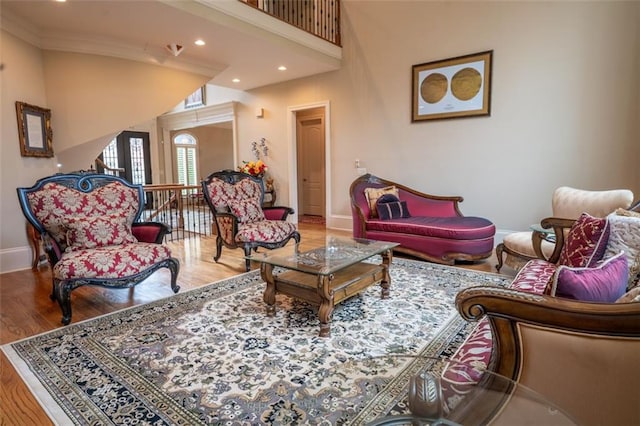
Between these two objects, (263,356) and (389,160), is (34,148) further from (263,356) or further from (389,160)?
(389,160)

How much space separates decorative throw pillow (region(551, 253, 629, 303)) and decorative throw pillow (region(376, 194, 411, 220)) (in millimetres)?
3220

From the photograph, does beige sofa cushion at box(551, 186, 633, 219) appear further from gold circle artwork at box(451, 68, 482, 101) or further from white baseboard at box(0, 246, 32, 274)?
white baseboard at box(0, 246, 32, 274)

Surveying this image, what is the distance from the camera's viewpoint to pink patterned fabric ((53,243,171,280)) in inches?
96.7

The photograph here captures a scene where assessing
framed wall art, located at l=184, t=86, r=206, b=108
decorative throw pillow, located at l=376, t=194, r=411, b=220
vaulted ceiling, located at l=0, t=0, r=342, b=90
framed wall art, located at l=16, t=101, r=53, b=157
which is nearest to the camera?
vaulted ceiling, located at l=0, t=0, r=342, b=90

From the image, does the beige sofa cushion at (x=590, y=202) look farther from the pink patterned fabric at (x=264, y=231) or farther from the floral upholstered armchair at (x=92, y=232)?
the floral upholstered armchair at (x=92, y=232)

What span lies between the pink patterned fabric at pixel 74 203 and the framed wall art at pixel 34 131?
5.72 feet

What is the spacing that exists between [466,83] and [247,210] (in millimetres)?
3417

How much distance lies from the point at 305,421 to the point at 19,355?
1813 mm

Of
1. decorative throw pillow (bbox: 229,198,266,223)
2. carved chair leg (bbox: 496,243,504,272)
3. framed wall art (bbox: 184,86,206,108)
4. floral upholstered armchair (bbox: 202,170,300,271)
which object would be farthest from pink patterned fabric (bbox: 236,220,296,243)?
framed wall art (bbox: 184,86,206,108)

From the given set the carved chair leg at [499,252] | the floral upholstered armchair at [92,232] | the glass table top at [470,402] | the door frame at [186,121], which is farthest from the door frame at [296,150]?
the glass table top at [470,402]

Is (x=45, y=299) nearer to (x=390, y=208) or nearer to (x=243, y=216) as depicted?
(x=243, y=216)

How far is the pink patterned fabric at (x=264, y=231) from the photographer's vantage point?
372cm

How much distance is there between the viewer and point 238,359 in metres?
1.96

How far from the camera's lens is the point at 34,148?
4051 millimetres
